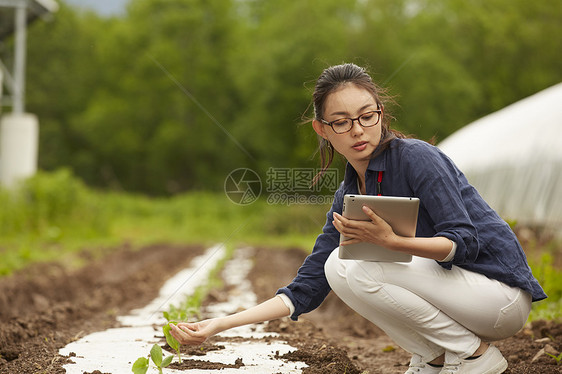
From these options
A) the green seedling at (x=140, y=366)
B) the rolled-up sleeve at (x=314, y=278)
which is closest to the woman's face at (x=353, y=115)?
the rolled-up sleeve at (x=314, y=278)

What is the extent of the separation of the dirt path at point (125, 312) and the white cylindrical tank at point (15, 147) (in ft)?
16.9

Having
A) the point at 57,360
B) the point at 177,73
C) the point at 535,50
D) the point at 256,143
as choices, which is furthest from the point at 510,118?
the point at 177,73

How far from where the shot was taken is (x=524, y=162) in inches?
278

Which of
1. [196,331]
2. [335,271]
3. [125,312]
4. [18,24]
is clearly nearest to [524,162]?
[125,312]

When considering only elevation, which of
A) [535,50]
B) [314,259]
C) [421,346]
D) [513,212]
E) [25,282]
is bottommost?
[25,282]

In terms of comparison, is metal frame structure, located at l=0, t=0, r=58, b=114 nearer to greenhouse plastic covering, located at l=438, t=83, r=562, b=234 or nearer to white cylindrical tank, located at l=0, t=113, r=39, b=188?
white cylindrical tank, located at l=0, t=113, r=39, b=188

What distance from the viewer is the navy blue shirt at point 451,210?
6.08 feet

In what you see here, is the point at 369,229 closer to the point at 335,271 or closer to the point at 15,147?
the point at 335,271

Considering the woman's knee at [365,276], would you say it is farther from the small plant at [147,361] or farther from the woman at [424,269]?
the small plant at [147,361]

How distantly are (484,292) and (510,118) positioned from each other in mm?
6580

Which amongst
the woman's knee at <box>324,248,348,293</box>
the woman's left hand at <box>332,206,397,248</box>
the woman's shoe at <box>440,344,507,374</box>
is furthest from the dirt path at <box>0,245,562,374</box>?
the woman's left hand at <box>332,206,397,248</box>

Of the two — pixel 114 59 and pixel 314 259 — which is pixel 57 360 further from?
pixel 114 59

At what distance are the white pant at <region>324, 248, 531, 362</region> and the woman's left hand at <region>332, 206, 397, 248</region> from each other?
247 millimetres

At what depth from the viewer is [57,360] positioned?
2.27 meters
